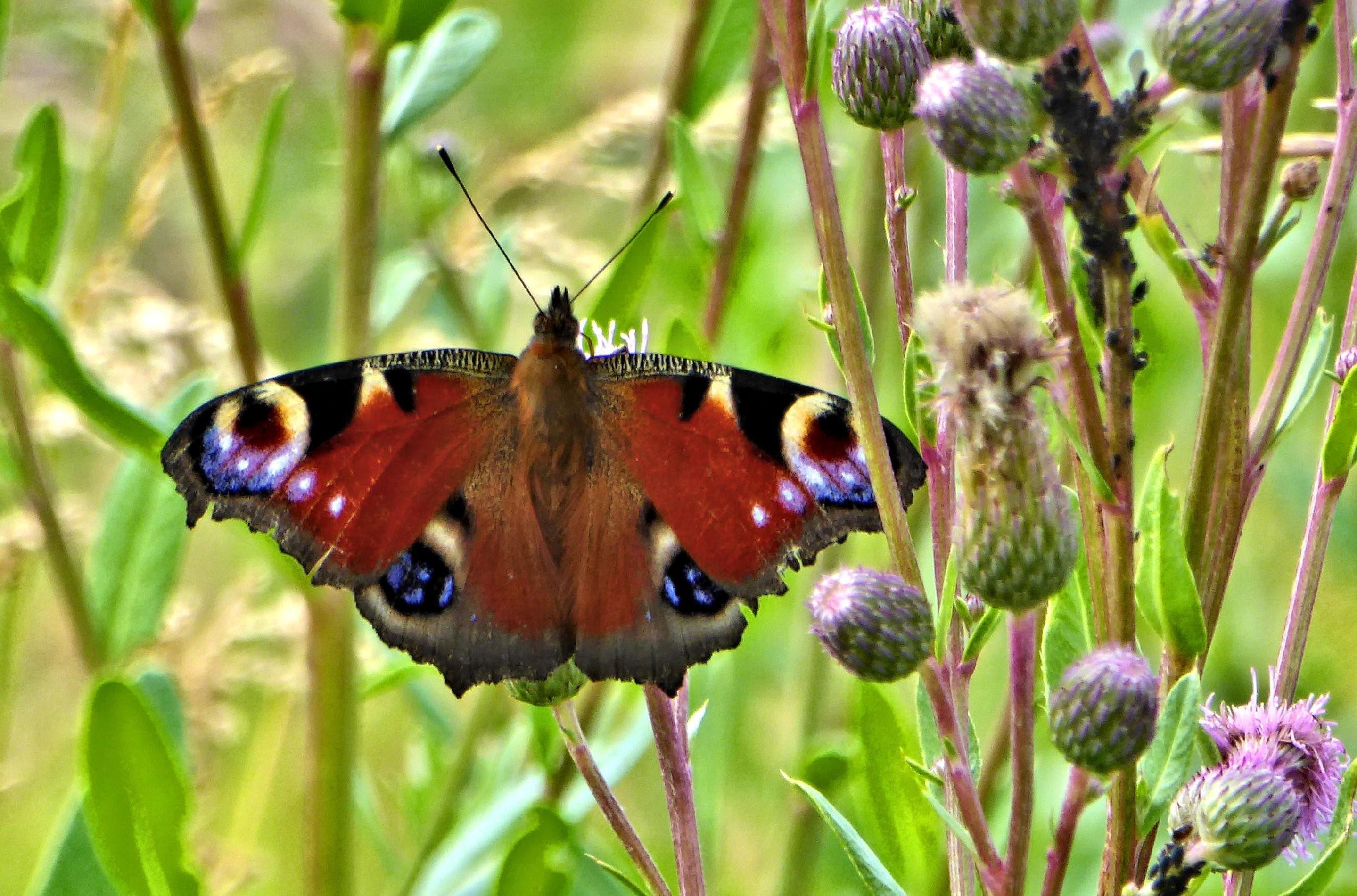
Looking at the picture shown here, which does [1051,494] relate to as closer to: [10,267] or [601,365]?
[601,365]

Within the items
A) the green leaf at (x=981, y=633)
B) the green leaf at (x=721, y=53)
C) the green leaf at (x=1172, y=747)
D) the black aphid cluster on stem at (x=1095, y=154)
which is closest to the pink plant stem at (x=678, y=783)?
the green leaf at (x=981, y=633)

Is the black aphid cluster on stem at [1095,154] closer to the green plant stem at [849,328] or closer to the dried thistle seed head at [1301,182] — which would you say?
the green plant stem at [849,328]

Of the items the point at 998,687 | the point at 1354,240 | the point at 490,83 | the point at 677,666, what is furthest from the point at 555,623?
the point at 490,83

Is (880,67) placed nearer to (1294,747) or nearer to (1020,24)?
(1020,24)

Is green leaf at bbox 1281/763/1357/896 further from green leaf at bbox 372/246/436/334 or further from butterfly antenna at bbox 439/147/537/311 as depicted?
green leaf at bbox 372/246/436/334

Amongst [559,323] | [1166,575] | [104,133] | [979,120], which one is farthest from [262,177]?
[1166,575]
